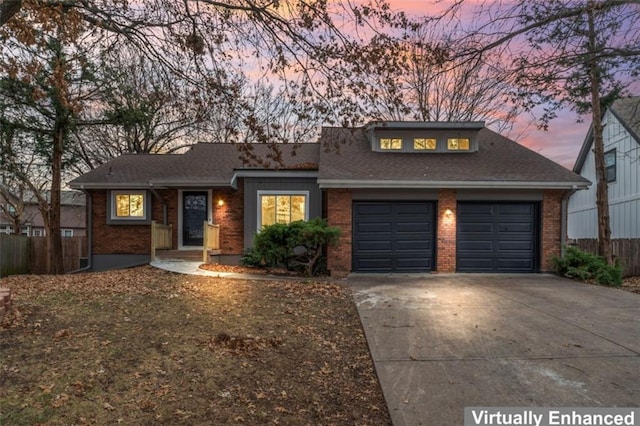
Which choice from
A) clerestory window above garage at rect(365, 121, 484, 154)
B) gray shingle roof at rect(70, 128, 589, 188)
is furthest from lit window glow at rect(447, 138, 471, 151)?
gray shingle roof at rect(70, 128, 589, 188)

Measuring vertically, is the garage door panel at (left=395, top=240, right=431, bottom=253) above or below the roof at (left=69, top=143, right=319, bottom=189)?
below

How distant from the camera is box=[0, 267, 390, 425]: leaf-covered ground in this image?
11.7 feet

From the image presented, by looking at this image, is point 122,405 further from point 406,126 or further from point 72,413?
point 406,126

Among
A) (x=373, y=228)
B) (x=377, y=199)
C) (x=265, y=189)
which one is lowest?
(x=373, y=228)

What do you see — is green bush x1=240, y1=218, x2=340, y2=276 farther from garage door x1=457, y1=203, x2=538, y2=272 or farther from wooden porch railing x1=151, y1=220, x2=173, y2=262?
garage door x1=457, y1=203, x2=538, y2=272

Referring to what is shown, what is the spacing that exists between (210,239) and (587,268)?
1086cm

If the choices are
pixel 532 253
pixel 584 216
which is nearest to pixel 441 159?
pixel 532 253

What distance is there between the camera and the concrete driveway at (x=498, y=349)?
378 centimetres

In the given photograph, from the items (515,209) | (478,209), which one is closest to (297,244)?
(478,209)

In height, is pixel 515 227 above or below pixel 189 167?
below

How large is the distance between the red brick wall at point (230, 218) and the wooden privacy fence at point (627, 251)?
12.9 metres

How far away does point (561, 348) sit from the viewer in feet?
16.6

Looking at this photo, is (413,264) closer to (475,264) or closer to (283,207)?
(475,264)

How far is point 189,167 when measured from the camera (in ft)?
48.0
